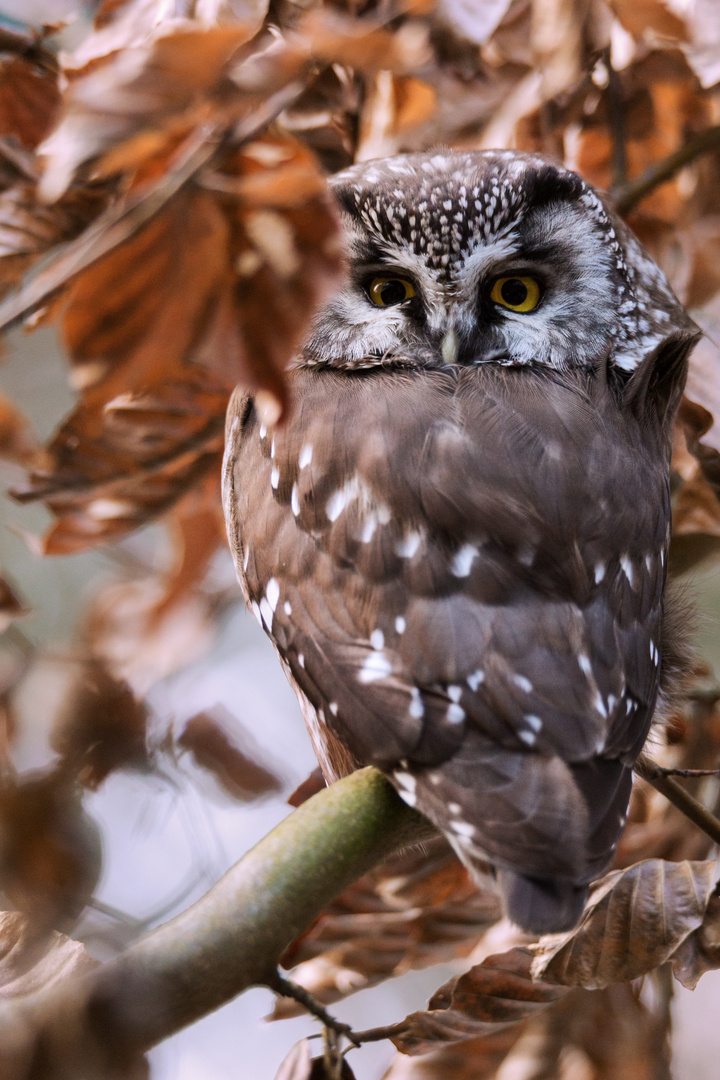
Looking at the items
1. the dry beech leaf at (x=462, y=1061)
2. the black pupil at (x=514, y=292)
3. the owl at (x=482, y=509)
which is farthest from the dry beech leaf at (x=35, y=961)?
the black pupil at (x=514, y=292)

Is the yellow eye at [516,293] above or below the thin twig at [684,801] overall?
above

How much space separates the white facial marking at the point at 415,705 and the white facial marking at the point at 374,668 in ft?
0.13

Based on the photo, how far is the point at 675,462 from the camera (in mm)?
1590

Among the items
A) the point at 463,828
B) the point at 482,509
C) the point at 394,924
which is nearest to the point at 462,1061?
the point at 394,924

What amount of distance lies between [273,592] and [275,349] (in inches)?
23.4

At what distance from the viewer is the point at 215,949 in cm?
87

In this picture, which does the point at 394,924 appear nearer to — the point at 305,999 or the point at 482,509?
the point at 305,999

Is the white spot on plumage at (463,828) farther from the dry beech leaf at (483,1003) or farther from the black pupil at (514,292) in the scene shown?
the black pupil at (514,292)

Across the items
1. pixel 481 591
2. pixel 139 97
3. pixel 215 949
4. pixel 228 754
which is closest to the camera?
pixel 139 97

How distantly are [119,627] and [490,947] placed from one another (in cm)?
86

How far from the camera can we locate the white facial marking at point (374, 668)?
3.49 ft

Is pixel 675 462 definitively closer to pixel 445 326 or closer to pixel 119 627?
pixel 445 326

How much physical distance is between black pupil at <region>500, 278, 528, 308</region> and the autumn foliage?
0.81 ft

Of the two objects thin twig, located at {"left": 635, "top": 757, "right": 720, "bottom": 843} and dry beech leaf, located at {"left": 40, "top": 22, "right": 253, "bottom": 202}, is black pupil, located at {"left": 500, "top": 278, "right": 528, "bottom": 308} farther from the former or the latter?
dry beech leaf, located at {"left": 40, "top": 22, "right": 253, "bottom": 202}
